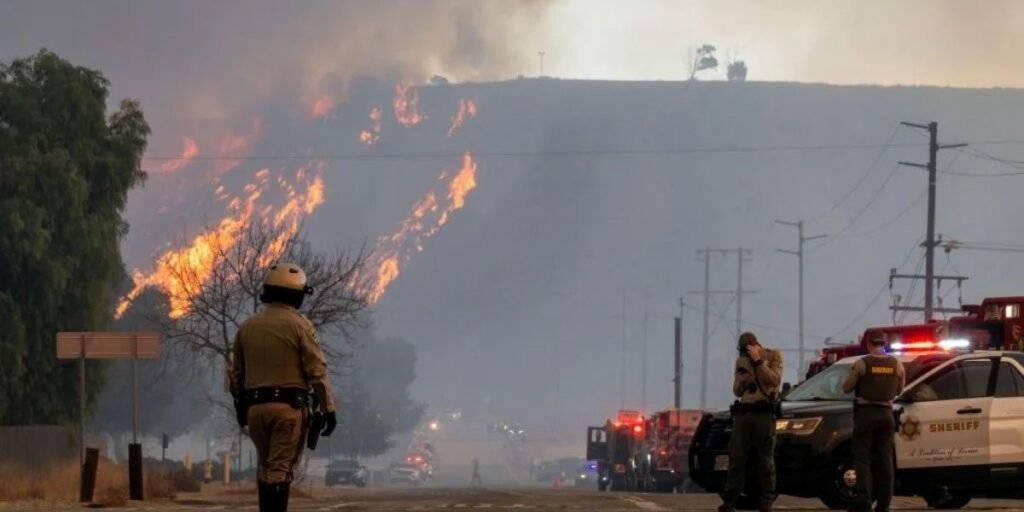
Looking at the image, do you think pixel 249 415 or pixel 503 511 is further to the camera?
pixel 503 511

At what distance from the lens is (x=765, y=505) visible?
2045 cm

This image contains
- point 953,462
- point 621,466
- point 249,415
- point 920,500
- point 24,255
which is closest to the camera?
point 249,415

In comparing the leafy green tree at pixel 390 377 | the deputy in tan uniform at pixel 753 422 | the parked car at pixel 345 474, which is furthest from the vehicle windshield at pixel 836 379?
the leafy green tree at pixel 390 377

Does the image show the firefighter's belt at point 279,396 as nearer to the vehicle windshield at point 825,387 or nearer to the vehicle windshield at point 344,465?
the vehicle windshield at point 825,387

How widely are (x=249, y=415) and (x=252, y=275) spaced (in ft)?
121

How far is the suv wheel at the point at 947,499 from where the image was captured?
24438 mm

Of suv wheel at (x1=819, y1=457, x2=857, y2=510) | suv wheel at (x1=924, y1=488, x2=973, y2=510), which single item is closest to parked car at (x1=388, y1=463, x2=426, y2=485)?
suv wheel at (x1=924, y1=488, x2=973, y2=510)

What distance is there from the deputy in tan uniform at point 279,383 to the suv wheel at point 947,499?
42.3 feet

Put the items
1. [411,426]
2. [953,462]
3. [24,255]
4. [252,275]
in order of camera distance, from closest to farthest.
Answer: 1. [953,462]
2. [252,275]
3. [24,255]
4. [411,426]

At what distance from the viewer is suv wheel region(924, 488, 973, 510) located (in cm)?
2444

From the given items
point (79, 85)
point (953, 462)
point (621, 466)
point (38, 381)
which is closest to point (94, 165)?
point (79, 85)

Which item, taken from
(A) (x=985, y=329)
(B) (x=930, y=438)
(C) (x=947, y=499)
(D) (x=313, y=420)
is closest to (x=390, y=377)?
(A) (x=985, y=329)

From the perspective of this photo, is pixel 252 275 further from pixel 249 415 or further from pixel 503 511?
pixel 249 415

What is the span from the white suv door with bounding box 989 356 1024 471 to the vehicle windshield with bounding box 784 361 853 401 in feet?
5.93
